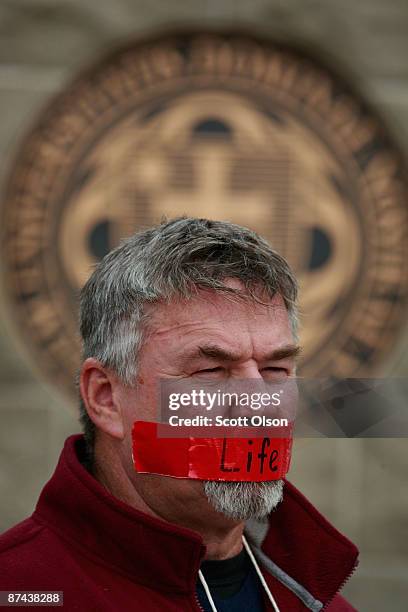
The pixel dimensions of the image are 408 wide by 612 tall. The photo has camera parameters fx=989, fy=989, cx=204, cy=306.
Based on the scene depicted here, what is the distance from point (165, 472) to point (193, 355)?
0.72 feet

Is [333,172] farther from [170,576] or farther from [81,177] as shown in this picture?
[170,576]

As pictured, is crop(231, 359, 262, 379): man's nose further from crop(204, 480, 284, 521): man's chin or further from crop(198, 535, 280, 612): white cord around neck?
crop(198, 535, 280, 612): white cord around neck

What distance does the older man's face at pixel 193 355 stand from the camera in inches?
70.8

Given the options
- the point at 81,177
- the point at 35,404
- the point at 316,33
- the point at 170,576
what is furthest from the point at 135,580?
the point at 316,33

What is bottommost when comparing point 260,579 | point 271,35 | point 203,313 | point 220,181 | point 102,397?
point 260,579

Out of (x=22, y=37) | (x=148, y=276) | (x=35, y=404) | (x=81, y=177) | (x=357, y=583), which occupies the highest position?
(x=22, y=37)

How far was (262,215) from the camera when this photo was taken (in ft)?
13.5

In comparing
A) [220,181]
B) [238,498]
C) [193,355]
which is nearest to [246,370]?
[193,355]

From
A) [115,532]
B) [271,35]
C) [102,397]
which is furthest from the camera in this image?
[271,35]

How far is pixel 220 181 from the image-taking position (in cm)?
411

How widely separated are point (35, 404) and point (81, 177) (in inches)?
37.7

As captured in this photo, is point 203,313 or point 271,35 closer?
point 203,313

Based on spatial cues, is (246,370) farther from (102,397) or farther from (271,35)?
(271,35)

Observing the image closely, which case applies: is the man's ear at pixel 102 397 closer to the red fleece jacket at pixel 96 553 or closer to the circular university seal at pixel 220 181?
the red fleece jacket at pixel 96 553
